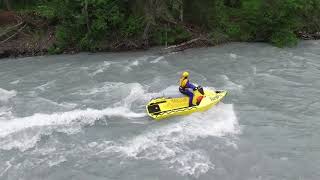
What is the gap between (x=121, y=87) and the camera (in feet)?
60.7

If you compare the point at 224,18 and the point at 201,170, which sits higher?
the point at 224,18

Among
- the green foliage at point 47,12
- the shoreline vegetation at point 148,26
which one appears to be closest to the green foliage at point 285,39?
the shoreline vegetation at point 148,26

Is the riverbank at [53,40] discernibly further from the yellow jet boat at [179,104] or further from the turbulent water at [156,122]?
the yellow jet boat at [179,104]

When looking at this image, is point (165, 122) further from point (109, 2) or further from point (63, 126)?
point (109, 2)

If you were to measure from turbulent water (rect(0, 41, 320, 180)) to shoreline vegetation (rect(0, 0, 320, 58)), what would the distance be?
209cm

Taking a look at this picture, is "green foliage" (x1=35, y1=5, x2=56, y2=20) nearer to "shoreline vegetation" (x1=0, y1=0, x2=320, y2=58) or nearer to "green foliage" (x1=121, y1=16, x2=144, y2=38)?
"shoreline vegetation" (x1=0, y1=0, x2=320, y2=58)

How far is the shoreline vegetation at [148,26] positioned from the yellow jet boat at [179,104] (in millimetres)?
8338

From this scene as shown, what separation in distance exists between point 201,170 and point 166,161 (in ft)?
3.65

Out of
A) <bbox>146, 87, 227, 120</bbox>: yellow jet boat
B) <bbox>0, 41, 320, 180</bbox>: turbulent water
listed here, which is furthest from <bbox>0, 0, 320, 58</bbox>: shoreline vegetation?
<bbox>146, 87, 227, 120</bbox>: yellow jet boat

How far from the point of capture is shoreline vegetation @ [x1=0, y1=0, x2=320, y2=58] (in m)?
24.1

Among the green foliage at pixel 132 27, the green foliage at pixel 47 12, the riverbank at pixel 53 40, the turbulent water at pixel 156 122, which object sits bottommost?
the turbulent water at pixel 156 122

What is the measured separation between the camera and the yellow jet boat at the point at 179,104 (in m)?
15.4

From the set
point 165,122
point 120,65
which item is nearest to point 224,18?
point 120,65

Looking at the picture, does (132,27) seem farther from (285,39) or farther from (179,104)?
(179,104)
